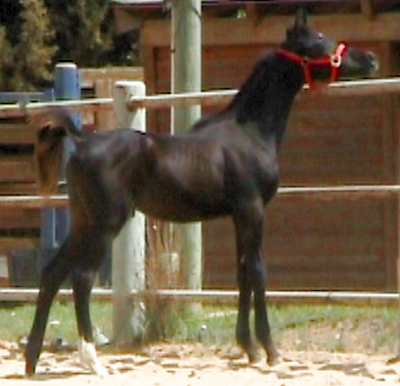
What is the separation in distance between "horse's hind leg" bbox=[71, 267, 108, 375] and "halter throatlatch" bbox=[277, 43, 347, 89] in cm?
160

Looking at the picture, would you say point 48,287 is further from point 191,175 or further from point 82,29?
point 82,29

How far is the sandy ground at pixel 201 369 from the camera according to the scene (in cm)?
714

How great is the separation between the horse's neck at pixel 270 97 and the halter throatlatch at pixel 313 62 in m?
0.03

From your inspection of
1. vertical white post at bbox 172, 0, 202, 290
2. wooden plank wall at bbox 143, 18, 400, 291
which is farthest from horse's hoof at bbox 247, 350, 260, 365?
wooden plank wall at bbox 143, 18, 400, 291

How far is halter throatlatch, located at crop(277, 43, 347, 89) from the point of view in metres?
7.67

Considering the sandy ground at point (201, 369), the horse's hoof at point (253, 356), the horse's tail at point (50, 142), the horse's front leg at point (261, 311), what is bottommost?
the sandy ground at point (201, 369)

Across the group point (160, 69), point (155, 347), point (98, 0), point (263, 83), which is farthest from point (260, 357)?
point (98, 0)

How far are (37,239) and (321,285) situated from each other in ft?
8.50

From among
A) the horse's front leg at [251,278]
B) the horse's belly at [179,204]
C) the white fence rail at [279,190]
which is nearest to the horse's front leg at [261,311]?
the horse's front leg at [251,278]

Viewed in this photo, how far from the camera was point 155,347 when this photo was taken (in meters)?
8.58

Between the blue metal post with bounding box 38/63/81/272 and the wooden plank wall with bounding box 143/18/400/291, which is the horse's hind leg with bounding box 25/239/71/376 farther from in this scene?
the wooden plank wall with bounding box 143/18/400/291

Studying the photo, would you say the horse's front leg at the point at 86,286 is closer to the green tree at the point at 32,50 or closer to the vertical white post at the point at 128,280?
the vertical white post at the point at 128,280

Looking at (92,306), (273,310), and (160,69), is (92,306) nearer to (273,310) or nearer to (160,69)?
(273,310)

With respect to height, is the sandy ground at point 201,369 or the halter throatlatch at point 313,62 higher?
the halter throatlatch at point 313,62
